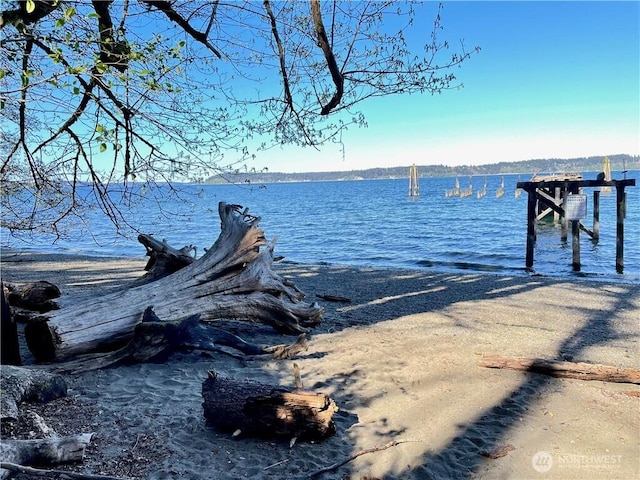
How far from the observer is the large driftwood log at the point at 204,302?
196 inches

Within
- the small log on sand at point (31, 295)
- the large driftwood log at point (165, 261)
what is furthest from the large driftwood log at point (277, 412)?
the small log on sand at point (31, 295)

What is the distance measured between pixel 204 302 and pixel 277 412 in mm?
2697

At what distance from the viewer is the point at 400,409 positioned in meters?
4.24

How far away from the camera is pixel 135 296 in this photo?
220 inches

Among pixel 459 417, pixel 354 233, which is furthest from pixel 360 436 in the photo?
pixel 354 233

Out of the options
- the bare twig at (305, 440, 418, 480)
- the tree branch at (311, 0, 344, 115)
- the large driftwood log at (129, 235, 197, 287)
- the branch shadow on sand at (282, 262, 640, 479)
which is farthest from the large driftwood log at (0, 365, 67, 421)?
the tree branch at (311, 0, 344, 115)

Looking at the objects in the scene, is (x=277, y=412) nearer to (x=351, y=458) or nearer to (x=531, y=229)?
(x=351, y=458)

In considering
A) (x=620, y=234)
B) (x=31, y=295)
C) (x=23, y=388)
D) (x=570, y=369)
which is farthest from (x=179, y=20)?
(x=620, y=234)

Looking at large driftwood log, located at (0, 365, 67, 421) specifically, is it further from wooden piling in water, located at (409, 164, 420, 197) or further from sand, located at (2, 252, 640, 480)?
wooden piling in water, located at (409, 164, 420, 197)

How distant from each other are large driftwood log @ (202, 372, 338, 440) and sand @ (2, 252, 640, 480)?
0.10 metres

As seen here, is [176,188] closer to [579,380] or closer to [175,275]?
[175,275]

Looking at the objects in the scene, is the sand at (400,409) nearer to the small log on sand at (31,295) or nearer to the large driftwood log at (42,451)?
the large driftwood log at (42,451)

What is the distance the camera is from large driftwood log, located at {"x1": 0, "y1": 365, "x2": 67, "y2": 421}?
321cm

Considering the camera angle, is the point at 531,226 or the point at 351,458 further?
the point at 531,226
